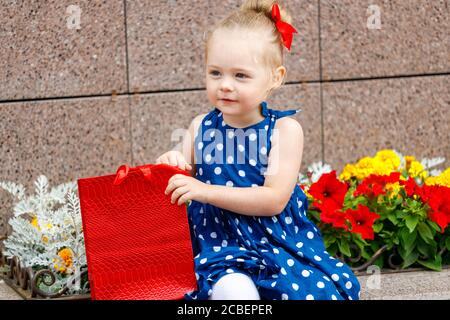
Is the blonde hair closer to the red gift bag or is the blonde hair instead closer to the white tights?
the red gift bag

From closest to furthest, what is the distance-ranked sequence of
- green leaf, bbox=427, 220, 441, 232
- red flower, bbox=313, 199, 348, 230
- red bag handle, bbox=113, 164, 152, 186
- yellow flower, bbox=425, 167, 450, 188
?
red bag handle, bbox=113, 164, 152, 186 < red flower, bbox=313, 199, 348, 230 < green leaf, bbox=427, 220, 441, 232 < yellow flower, bbox=425, 167, 450, 188

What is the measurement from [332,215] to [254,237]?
2.59ft

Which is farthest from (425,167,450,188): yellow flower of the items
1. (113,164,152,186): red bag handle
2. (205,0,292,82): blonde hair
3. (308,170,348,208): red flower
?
(113,164,152,186): red bag handle

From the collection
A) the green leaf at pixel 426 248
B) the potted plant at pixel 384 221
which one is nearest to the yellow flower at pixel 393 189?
the potted plant at pixel 384 221

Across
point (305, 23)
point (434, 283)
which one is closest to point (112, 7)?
point (305, 23)

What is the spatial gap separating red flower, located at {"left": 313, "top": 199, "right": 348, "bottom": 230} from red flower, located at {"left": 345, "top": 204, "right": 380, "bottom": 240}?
45 mm

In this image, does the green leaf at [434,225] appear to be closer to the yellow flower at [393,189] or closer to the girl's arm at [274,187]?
the yellow flower at [393,189]

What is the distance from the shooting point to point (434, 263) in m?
3.87

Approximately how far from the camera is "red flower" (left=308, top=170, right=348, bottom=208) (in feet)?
12.6

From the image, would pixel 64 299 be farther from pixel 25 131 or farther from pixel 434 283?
pixel 434 283

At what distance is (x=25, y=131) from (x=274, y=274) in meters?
2.15

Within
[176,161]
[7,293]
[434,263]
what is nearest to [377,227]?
[434,263]

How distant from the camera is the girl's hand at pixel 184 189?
2859 mm

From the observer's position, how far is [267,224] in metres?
3.07
